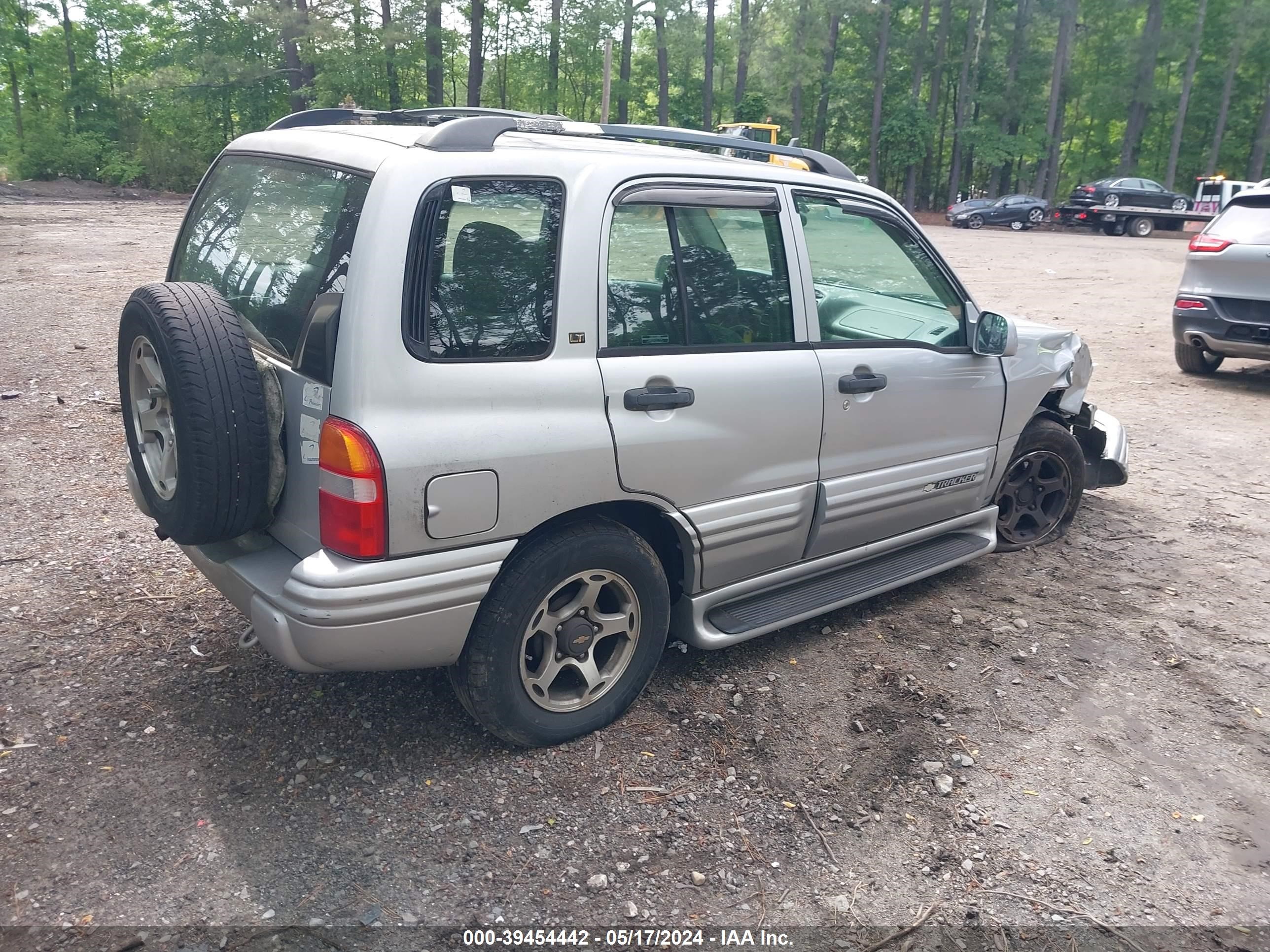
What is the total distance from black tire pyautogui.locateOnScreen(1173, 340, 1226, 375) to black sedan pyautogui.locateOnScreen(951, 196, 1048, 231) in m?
25.9

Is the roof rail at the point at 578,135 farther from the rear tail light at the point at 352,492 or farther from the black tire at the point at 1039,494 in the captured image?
the black tire at the point at 1039,494

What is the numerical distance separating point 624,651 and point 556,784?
20.2 inches

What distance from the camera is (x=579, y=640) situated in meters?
3.16

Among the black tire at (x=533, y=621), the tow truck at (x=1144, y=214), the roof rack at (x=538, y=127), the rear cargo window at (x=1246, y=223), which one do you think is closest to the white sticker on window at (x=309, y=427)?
the black tire at (x=533, y=621)

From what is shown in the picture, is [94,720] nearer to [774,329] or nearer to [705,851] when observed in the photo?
[705,851]

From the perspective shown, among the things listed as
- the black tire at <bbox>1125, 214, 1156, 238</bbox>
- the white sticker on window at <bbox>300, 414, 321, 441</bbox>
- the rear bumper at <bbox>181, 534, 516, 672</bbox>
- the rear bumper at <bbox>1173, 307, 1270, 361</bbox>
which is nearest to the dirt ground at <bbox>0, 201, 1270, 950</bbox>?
the rear bumper at <bbox>181, 534, 516, 672</bbox>

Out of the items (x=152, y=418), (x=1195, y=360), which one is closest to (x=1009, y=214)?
(x=1195, y=360)

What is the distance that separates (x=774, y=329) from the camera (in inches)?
139

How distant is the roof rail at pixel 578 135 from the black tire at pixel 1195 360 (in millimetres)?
7091

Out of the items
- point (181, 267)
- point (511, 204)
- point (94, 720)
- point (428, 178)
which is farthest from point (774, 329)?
point (94, 720)

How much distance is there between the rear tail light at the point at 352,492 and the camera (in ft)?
8.55

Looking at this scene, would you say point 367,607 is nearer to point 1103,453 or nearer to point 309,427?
point 309,427

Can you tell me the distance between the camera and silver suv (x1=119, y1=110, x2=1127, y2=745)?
270 centimetres

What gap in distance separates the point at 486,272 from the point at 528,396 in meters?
0.39
